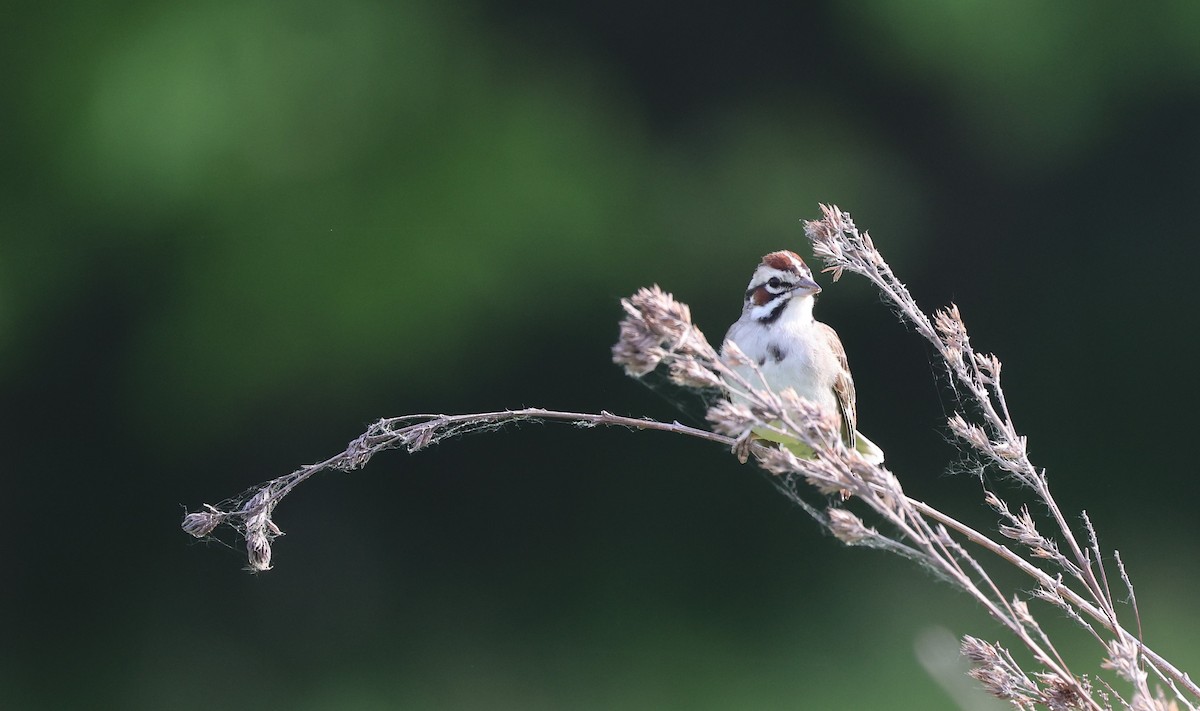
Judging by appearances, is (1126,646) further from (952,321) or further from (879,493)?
(952,321)

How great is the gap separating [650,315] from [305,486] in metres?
2.80

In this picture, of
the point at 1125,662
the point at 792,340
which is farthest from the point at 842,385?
the point at 1125,662

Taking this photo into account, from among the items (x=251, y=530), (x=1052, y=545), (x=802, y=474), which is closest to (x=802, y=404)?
(x=802, y=474)

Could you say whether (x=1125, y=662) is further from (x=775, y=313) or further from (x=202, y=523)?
(x=775, y=313)

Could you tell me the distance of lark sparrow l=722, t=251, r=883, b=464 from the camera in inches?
63.9

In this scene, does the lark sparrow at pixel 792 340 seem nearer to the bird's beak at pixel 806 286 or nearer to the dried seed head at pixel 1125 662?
the bird's beak at pixel 806 286

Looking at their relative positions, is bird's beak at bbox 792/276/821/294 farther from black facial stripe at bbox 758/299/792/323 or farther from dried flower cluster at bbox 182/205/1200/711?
dried flower cluster at bbox 182/205/1200/711

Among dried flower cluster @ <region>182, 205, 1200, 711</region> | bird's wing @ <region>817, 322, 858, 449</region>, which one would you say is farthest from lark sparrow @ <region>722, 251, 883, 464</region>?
dried flower cluster @ <region>182, 205, 1200, 711</region>

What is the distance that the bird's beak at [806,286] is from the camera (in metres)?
1.58

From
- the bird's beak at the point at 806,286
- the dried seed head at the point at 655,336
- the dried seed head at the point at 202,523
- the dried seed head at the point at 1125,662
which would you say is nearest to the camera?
the dried seed head at the point at 1125,662

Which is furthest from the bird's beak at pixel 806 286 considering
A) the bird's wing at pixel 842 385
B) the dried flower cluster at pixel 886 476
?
the dried flower cluster at pixel 886 476

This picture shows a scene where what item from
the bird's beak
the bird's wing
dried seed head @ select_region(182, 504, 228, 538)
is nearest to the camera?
dried seed head @ select_region(182, 504, 228, 538)

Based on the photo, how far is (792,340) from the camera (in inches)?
65.4

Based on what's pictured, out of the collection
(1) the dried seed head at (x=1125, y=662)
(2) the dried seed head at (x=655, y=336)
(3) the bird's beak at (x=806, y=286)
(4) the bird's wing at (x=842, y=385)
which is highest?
(3) the bird's beak at (x=806, y=286)
